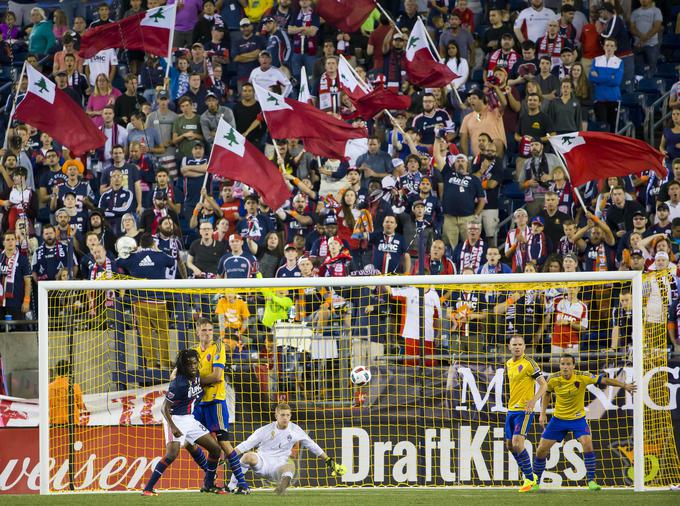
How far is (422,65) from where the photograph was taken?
1848 cm

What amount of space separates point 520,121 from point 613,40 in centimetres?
204

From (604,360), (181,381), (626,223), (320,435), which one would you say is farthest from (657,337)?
(181,381)

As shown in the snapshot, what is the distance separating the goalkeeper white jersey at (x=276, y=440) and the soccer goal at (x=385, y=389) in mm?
965

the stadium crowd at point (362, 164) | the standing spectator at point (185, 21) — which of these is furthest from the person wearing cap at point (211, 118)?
the standing spectator at point (185, 21)

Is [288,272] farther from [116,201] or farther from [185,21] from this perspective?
[185,21]

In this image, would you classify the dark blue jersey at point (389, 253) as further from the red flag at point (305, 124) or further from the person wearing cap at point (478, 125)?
the person wearing cap at point (478, 125)

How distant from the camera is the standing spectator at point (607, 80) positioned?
18.8 meters

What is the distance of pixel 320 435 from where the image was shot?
14.7 metres

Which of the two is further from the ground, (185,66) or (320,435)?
(185,66)

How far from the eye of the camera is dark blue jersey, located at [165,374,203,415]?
12.7m

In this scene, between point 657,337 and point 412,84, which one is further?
point 412,84

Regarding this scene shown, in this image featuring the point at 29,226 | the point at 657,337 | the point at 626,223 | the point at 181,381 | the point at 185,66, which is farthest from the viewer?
the point at 185,66

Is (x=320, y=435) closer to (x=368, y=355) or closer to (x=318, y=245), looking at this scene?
(x=368, y=355)

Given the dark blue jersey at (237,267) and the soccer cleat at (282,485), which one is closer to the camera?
the soccer cleat at (282,485)
